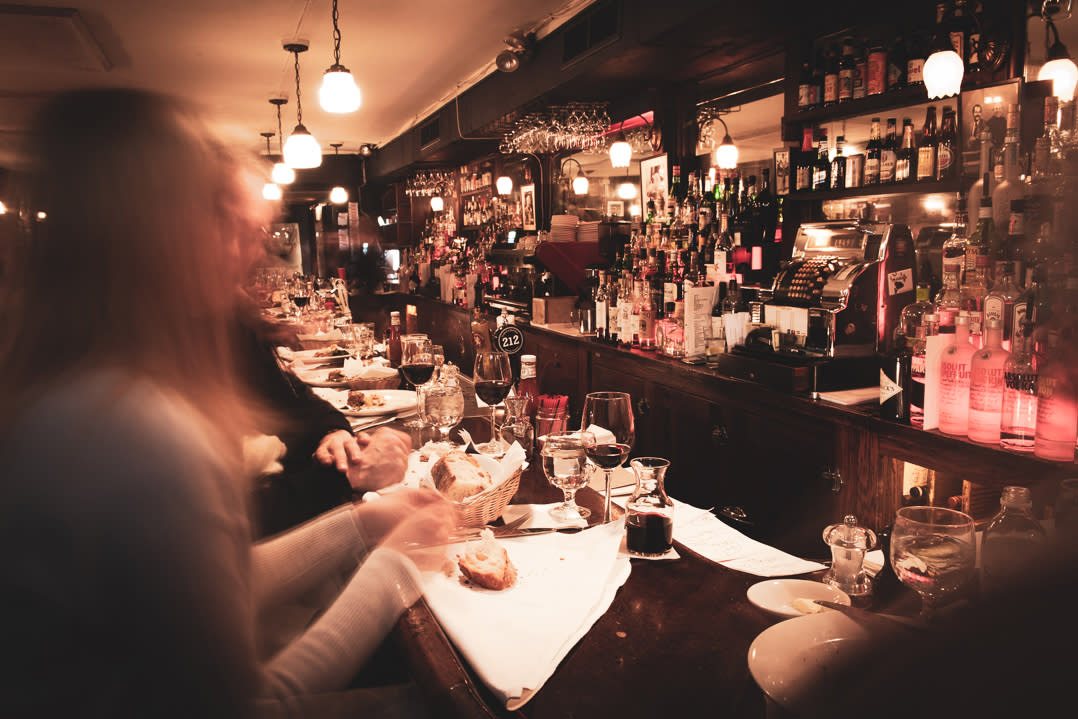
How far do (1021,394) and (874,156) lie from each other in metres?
1.47

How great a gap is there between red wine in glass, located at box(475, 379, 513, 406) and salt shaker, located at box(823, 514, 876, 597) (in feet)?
3.18

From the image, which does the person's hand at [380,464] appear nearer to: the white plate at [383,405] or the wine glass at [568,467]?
the wine glass at [568,467]

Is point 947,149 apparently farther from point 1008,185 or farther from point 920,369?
point 920,369

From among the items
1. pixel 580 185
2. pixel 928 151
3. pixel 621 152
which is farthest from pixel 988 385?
pixel 580 185

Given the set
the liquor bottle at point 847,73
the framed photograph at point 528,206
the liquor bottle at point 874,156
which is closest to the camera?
the liquor bottle at point 874,156

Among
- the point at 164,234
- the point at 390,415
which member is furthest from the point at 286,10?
the point at 164,234

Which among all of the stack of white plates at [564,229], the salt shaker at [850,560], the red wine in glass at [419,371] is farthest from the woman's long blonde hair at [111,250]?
the stack of white plates at [564,229]

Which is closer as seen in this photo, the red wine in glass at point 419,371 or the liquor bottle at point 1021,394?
the liquor bottle at point 1021,394

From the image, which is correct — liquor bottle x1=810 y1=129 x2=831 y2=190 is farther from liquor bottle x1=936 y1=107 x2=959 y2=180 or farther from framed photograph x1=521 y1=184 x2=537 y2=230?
framed photograph x1=521 y1=184 x2=537 y2=230

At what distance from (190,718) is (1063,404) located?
6.82 feet

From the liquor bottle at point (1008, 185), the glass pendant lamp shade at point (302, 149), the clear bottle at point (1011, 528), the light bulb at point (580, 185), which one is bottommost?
the clear bottle at point (1011, 528)

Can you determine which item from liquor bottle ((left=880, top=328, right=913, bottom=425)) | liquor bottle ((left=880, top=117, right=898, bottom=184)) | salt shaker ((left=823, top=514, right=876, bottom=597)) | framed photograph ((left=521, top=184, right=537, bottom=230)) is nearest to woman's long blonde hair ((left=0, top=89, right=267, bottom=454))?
salt shaker ((left=823, top=514, right=876, bottom=597))

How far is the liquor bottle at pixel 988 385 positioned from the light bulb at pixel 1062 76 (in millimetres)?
1104

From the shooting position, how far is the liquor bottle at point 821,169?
331cm
